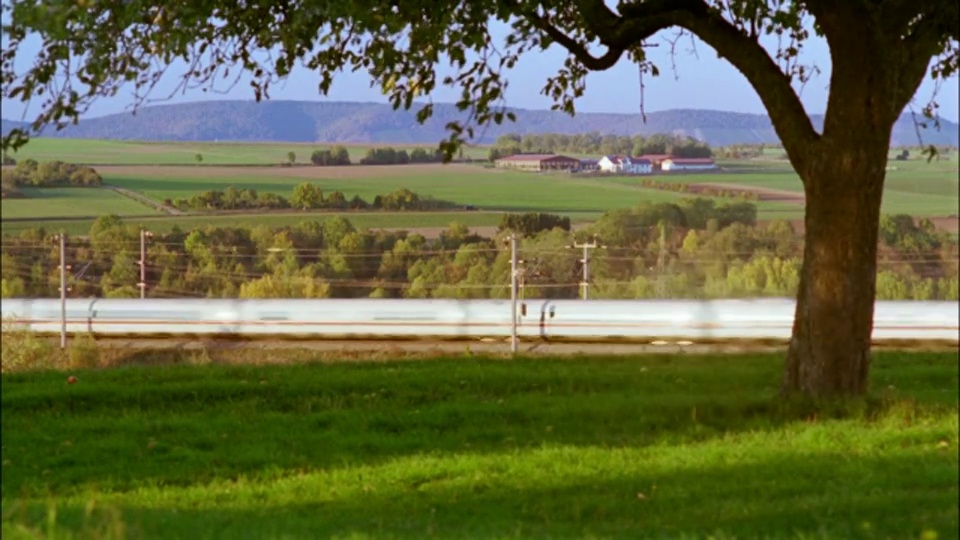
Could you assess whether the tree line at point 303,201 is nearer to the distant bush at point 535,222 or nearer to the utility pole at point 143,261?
the utility pole at point 143,261

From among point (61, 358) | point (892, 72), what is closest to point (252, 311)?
point (61, 358)

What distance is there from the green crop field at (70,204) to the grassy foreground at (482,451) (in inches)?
213

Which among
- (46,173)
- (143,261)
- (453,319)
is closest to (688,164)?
(453,319)

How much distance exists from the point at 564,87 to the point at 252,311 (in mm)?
6994

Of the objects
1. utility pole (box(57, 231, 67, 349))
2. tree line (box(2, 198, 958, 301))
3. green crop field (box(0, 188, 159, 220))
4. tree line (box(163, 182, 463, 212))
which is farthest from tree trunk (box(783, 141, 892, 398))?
green crop field (box(0, 188, 159, 220))

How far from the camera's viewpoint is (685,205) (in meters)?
18.6

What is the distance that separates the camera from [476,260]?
17.8 m

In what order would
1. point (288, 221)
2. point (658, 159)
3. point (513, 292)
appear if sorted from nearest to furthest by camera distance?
point (513, 292), point (658, 159), point (288, 221)

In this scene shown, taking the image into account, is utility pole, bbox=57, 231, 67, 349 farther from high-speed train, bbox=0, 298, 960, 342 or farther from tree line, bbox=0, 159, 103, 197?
tree line, bbox=0, 159, 103, 197

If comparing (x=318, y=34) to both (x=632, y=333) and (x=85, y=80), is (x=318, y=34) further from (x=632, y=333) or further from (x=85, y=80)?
(x=632, y=333)

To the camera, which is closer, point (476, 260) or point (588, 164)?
point (588, 164)

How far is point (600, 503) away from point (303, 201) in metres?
11.5

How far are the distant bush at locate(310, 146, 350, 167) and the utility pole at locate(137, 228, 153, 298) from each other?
2411 mm

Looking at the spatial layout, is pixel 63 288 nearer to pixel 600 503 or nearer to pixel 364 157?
pixel 364 157
